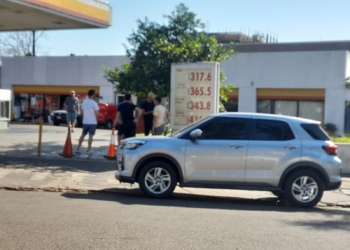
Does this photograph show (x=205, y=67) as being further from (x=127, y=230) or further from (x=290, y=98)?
(x=290, y=98)

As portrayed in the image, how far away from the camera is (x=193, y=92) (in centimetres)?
1633

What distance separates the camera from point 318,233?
817cm

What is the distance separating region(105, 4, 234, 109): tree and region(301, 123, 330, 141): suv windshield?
7.19 metres

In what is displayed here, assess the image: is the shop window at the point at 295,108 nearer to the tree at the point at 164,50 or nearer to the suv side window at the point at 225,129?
the tree at the point at 164,50

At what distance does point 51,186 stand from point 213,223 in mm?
4466

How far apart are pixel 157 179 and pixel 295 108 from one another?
27214 mm

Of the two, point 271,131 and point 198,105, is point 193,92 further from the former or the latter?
point 271,131

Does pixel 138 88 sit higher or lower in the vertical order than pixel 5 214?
higher

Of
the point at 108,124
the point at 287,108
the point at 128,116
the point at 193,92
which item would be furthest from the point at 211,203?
the point at 287,108

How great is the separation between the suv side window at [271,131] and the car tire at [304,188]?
744mm

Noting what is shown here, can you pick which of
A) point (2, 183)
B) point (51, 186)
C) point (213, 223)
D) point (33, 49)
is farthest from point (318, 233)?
point (33, 49)

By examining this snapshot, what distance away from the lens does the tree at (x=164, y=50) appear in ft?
57.9

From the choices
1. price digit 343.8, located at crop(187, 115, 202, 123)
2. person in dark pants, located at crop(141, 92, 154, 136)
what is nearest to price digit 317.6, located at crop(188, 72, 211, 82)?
price digit 343.8, located at crop(187, 115, 202, 123)

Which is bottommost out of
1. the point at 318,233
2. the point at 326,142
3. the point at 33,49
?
the point at 318,233
